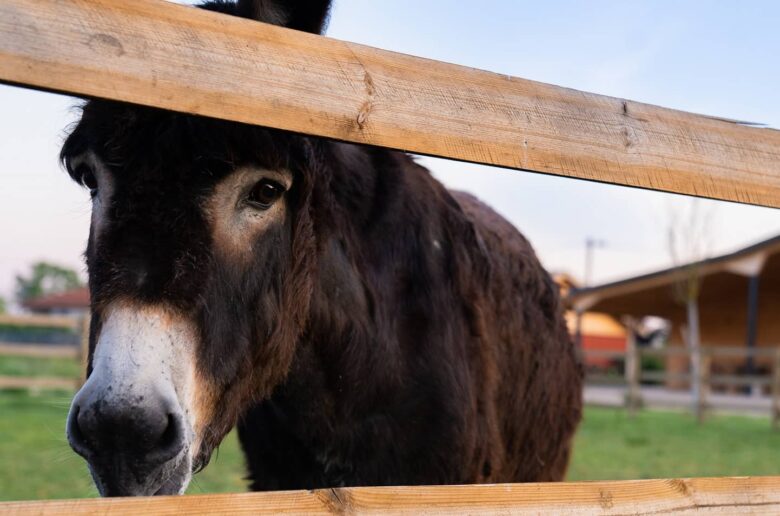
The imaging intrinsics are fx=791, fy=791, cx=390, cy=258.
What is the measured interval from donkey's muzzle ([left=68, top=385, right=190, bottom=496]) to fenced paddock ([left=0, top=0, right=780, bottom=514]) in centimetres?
37

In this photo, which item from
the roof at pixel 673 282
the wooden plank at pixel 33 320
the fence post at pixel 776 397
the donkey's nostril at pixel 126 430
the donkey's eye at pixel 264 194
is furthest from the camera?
the roof at pixel 673 282

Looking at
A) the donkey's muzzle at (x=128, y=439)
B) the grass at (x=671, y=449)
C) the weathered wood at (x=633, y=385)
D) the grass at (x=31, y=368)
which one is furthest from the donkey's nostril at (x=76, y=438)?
the grass at (x=31, y=368)

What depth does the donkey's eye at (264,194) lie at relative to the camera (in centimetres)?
249

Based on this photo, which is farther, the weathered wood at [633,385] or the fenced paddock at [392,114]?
the weathered wood at [633,385]

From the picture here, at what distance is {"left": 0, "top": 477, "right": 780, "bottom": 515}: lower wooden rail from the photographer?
150cm

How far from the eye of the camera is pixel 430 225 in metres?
3.58

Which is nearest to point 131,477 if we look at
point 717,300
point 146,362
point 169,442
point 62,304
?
point 169,442

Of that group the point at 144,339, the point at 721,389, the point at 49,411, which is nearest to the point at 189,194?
the point at 144,339

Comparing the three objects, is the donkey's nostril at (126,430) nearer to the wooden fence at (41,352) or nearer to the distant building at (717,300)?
the wooden fence at (41,352)

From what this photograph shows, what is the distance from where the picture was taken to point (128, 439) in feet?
6.20

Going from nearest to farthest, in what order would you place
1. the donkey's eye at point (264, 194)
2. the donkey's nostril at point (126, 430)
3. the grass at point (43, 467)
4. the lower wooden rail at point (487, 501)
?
the lower wooden rail at point (487, 501) → the donkey's nostril at point (126, 430) → the donkey's eye at point (264, 194) → the grass at point (43, 467)

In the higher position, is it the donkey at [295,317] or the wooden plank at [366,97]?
the wooden plank at [366,97]

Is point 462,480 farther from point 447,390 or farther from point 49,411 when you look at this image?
point 49,411

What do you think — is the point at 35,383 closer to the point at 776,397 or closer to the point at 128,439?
the point at 776,397
